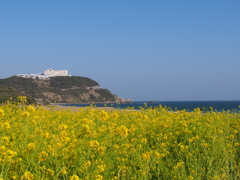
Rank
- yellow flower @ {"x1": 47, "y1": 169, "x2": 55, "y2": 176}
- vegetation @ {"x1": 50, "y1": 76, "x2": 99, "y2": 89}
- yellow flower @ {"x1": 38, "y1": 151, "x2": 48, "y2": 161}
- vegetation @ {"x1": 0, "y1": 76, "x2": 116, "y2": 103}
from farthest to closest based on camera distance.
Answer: vegetation @ {"x1": 50, "y1": 76, "x2": 99, "y2": 89}
vegetation @ {"x1": 0, "y1": 76, "x2": 116, "y2": 103}
yellow flower @ {"x1": 38, "y1": 151, "x2": 48, "y2": 161}
yellow flower @ {"x1": 47, "y1": 169, "x2": 55, "y2": 176}

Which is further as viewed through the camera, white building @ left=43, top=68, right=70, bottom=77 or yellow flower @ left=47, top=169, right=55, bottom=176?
white building @ left=43, top=68, right=70, bottom=77

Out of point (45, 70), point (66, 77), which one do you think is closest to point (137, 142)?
point (66, 77)

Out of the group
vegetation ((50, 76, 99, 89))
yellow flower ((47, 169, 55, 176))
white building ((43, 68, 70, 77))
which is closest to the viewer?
yellow flower ((47, 169, 55, 176))

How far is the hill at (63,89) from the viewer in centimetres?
12356

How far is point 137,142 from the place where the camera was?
660cm

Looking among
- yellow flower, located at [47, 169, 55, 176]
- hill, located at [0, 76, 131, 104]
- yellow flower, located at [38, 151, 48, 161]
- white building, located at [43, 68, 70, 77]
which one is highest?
white building, located at [43, 68, 70, 77]

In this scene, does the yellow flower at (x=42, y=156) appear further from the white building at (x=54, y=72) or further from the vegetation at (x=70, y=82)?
the white building at (x=54, y=72)

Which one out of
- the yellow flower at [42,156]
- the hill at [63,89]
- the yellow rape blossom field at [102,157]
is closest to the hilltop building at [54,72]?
the hill at [63,89]

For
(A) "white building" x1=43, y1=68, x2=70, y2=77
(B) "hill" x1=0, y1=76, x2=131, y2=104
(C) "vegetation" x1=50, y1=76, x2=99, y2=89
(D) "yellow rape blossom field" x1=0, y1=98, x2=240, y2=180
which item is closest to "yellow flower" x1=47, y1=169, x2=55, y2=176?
(D) "yellow rape blossom field" x1=0, y1=98, x2=240, y2=180

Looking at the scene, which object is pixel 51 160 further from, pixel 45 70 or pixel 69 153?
pixel 45 70

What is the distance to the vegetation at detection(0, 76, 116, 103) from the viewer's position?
123512mm

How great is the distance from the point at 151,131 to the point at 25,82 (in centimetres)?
13750

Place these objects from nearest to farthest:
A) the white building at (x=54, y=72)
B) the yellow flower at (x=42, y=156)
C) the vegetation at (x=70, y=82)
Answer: the yellow flower at (x=42, y=156) < the vegetation at (x=70, y=82) < the white building at (x=54, y=72)

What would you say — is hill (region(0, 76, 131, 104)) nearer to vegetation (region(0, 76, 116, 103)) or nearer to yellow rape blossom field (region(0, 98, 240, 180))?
vegetation (region(0, 76, 116, 103))
